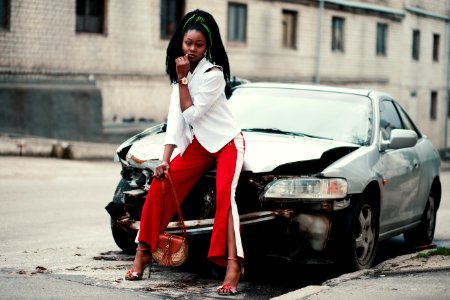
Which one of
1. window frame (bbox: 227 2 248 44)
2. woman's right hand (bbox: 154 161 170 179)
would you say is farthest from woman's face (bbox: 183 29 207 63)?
window frame (bbox: 227 2 248 44)

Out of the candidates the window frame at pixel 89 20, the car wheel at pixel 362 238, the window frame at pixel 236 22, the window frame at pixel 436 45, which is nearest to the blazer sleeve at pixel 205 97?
the car wheel at pixel 362 238

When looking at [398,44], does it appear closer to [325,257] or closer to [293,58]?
[293,58]

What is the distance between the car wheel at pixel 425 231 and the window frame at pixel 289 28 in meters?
23.8

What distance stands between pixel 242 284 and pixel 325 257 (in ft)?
2.03

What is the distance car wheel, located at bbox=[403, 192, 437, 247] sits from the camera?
32.7ft

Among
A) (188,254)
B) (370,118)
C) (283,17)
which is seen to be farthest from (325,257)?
(283,17)

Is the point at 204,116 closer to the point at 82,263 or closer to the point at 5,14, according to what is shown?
the point at 82,263

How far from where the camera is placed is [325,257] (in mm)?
7449

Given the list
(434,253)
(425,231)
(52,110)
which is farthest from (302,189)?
(52,110)

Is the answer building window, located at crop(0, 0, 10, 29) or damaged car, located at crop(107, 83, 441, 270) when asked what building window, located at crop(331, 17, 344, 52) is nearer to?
building window, located at crop(0, 0, 10, 29)

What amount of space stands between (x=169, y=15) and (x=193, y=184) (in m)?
21.3

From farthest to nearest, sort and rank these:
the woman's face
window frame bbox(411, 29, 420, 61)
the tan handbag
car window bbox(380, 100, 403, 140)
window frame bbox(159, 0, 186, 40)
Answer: window frame bbox(411, 29, 420, 61) → window frame bbox(159, 0, 186, 40) → car window bbox(380, 100, 403, 140) → the woman's face → the tan handbag

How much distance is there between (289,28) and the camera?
112 feet

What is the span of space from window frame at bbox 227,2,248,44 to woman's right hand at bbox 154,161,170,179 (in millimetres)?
23953
